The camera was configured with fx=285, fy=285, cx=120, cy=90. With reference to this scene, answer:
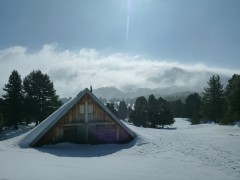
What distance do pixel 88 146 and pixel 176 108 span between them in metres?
76.1

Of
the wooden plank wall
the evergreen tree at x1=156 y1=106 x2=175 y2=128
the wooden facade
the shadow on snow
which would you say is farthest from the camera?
the evergreen tree at x1=156 y1=106 x2=175 y2=128

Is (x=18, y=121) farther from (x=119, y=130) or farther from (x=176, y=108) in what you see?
(x=176, y=108)

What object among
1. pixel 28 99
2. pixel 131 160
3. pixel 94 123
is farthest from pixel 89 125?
pixel 28 99

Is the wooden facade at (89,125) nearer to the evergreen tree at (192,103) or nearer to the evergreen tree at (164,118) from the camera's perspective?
the evergreen tree at (164,118)

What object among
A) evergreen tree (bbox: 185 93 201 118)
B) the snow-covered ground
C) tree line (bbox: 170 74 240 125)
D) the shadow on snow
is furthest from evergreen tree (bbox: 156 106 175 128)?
the shadow on snow

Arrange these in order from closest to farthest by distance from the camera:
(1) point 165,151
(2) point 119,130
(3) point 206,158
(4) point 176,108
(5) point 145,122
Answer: (3) point 206,158 < (1) point 165,151 < (2) point 119,130 < (5) point 145,122 < (4) point 176,108

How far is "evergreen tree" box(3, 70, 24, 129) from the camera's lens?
4819 cm

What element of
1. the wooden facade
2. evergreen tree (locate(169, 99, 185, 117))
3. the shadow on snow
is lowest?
the shadow on snow

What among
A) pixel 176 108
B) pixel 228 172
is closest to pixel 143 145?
pixel 228 172

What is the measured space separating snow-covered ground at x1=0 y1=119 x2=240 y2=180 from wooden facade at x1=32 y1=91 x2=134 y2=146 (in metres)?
1.18

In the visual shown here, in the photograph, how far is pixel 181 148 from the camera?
22750 millimetres

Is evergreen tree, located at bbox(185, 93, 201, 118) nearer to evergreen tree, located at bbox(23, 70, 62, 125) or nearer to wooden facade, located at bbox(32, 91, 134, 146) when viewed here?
evergreen tree, located at bbox(23, 70, 62, 125)

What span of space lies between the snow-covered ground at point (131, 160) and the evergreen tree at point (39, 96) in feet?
82.7

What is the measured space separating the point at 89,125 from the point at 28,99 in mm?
26219
